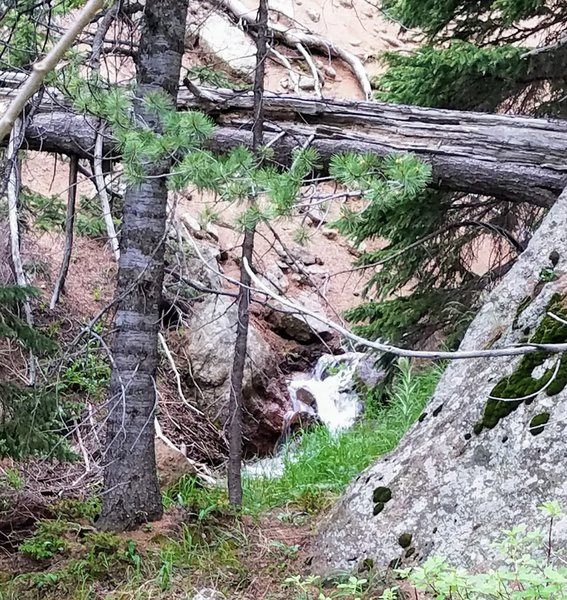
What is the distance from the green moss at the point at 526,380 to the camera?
9.70 feet

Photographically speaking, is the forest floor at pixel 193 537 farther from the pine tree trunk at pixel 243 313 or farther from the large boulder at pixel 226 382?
the large boulder at pixel 226 382

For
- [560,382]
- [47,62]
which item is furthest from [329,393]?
[47,62]

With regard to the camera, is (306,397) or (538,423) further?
(306,397)

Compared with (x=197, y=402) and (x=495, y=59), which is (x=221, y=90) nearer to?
(x=495, y=59)

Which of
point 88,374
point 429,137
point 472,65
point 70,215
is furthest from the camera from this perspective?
point 88,374

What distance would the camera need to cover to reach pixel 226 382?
723 centimetres

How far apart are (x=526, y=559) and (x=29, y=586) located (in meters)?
2.36

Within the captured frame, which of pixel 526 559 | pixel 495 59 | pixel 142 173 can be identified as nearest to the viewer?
pixel 526 559

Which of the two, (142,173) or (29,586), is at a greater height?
(142,173)

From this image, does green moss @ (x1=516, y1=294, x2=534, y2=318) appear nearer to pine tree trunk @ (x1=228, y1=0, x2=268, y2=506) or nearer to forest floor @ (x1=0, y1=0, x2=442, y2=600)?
forest floor @ (x1=0, y1=0, x2=442, y2=600)

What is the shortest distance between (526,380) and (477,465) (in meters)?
0.45

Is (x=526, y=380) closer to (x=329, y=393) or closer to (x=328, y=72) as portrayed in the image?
(x=329, y=393)

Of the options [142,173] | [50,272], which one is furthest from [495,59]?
[50,272]

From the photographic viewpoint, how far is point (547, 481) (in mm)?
2709
